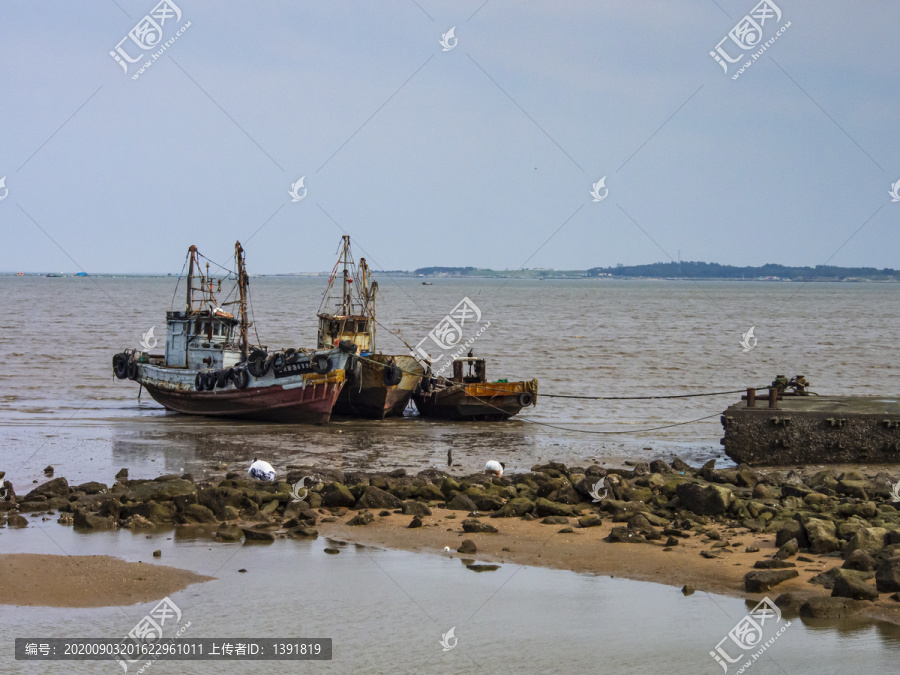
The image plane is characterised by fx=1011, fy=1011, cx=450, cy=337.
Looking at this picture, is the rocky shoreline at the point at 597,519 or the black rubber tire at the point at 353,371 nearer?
the rocky shoreline at the point at 597,519

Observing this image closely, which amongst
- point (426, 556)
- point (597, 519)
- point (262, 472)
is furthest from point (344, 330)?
point (426, 556)

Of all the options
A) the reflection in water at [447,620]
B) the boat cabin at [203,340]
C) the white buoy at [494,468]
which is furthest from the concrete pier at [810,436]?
the boat cabin at [203,340]

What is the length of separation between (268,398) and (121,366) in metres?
7.66

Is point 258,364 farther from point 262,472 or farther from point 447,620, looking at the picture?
point 447,620

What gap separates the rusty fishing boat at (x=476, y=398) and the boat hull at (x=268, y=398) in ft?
10.3

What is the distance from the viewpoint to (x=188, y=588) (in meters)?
13.2

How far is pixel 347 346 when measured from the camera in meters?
31.0

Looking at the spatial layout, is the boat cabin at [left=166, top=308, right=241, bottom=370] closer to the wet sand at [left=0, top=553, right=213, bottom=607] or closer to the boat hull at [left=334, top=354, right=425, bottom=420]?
the boat hull at [left=334, top=354, right=425, bottom=420]

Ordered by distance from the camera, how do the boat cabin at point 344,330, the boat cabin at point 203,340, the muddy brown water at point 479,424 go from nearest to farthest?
the muddy brown water at point 479,424, the boat cabin at point 344,330, the boat cabin at point 203,340

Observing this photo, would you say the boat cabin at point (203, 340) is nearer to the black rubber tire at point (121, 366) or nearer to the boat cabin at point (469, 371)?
the black rubber tire at point (121, 366)

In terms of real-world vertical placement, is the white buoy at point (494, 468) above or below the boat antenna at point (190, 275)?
below

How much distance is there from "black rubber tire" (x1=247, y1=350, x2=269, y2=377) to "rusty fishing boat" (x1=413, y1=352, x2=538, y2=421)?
5037mm

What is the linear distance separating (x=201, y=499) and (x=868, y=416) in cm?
1441

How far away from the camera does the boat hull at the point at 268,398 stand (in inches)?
1222
